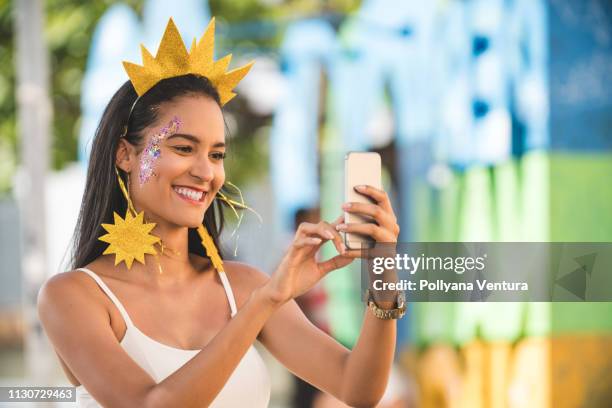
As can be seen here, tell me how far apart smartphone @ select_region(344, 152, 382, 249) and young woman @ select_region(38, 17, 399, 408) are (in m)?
0.02

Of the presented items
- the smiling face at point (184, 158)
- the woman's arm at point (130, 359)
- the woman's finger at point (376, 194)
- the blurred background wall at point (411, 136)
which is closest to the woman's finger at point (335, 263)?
the woman's arm at point (130, 359)

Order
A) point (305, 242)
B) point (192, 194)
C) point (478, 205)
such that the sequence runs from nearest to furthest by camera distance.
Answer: point (305, 242) < point (192, 194) < point (478, 205)

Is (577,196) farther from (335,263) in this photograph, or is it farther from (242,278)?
(335,263)

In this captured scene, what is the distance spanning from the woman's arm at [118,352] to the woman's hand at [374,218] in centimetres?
17

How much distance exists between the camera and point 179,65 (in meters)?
1.58

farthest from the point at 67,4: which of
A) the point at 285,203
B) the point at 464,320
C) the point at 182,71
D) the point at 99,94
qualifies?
the point at 182,71

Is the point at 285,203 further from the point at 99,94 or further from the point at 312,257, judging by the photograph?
the point at 312,257

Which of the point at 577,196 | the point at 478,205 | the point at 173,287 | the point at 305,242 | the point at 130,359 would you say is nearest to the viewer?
the point at 305,242

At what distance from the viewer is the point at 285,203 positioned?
158 inches

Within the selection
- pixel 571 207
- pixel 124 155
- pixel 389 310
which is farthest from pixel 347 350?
pixel 571 207

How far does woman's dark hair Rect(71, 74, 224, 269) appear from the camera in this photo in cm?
155

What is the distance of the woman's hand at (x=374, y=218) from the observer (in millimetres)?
1310

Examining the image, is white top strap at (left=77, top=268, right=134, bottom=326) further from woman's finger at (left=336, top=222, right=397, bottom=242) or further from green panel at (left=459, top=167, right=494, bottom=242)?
green panel at (left=459, top=167, right=494, bottom=242)

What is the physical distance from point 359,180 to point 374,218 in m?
0.07
